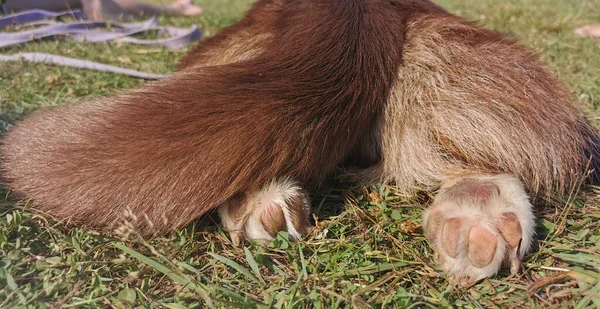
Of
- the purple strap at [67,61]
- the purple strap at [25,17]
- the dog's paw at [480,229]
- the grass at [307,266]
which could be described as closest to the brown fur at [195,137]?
→ the grass at [307,266]

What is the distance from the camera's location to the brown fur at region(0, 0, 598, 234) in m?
1.25

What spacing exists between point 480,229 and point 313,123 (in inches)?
19.8

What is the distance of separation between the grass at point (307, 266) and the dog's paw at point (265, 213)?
0.12 ft

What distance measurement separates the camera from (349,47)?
5.08 feet

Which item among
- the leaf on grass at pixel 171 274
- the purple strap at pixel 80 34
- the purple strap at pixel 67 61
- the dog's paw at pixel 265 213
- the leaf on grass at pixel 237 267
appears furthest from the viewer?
the purple strap at pixel 80 34

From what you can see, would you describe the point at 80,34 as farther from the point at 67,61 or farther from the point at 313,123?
the point at 313,123

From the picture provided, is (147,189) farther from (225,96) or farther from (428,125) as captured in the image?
(428,125)

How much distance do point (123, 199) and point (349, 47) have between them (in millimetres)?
783

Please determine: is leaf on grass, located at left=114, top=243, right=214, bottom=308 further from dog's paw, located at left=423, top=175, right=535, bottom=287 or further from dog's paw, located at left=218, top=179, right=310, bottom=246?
dog's paw, located at left=423, top=175, right=535, bottom=287

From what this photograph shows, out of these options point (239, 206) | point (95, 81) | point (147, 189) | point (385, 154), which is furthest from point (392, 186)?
point (95, 81)

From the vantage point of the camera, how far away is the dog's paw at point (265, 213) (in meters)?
1.43

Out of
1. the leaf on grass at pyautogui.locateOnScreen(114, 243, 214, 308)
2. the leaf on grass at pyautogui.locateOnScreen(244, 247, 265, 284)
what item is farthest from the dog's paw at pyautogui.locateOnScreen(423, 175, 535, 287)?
the leaf on grass at pyautogui.locateOnScreen(114, 243, 214, 308)

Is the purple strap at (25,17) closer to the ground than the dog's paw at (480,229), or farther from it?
farther from it

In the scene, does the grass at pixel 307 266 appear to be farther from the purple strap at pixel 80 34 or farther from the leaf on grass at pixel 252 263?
the purple strap at pixel 80 34
